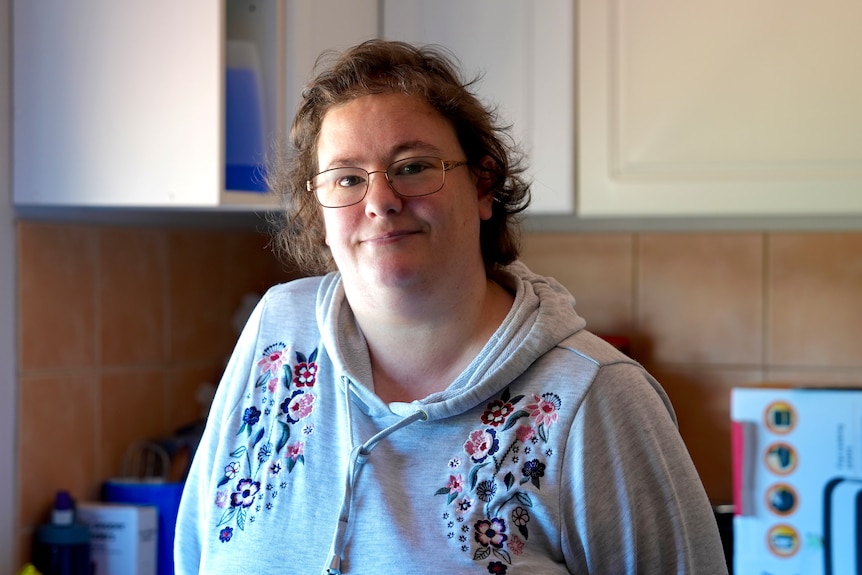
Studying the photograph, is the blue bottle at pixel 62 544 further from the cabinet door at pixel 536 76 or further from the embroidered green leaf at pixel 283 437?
the cabinet door at pixel 536 76

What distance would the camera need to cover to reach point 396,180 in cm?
103

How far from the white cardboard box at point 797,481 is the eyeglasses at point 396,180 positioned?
905 mm

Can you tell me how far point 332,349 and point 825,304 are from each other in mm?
1246

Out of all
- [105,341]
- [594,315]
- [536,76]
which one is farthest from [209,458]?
[594,315]

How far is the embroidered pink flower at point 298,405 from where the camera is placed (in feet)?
3.66

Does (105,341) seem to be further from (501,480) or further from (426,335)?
(501,480)

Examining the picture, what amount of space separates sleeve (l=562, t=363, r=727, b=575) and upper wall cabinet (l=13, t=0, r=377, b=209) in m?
0.71

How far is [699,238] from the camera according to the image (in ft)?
6.82

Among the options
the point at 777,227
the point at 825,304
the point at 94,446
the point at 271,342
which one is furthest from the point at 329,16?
the point at 825,304

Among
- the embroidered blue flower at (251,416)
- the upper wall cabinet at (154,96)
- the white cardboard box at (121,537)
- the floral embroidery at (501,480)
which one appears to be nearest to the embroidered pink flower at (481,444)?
the floral embroidery at (501,480)

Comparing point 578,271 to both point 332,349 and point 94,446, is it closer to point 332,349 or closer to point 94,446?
point 94,446

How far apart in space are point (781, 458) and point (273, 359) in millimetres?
943

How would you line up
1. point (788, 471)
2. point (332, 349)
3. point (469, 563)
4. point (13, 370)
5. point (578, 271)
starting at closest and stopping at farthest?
point (469, 563)
point (332, 349)
point (13, 370)
point (788, 471)
point (578, 271)

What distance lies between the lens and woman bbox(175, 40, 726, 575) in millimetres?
990
